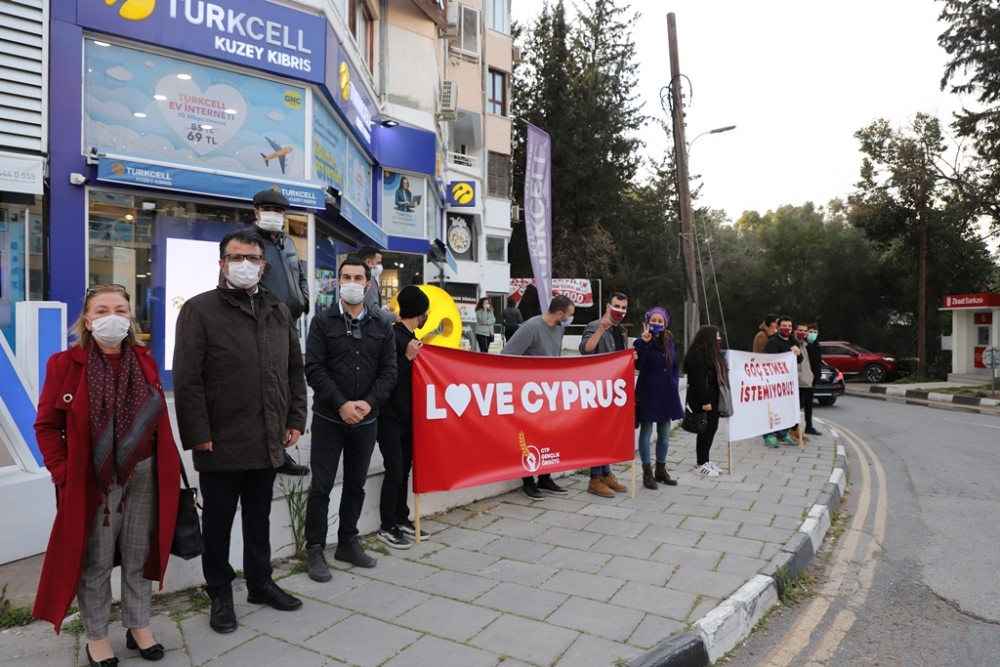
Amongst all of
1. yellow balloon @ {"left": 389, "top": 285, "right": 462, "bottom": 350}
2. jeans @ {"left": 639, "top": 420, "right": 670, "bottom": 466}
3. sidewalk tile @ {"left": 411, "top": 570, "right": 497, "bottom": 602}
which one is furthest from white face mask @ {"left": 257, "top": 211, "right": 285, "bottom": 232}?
jeans @ {"left": 639, "top": 420, "right": 670, "bottom": 466}

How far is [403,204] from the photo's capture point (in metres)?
18.2

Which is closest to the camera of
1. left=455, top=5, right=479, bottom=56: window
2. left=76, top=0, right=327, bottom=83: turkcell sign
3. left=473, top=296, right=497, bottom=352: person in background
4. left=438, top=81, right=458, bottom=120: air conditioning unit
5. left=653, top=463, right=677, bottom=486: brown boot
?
left=653, top=463, right=677, bottom=486: brown boot

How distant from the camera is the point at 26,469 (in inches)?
156

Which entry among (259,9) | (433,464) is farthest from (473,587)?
(259,9)

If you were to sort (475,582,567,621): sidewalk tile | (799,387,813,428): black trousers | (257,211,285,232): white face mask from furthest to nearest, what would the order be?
(799,387,813,428): black trousers
(257,211,285,232): white face mask
(475,582,567,621): sidewalk tile

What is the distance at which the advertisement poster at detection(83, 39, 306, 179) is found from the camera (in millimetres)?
8875

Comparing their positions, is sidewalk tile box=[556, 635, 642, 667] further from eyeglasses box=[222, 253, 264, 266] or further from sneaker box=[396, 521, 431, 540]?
eyeglasses box=[222, 253, 264, 266]

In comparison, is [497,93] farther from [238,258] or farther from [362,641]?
[362,641]

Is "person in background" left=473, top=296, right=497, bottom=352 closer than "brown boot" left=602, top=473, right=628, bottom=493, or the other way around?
"brown boot" left=602, top=473, right=628, bottom=493

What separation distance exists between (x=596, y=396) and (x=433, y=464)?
78.9 inches

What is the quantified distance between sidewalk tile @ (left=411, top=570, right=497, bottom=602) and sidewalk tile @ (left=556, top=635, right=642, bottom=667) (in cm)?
83

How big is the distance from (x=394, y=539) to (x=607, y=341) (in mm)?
3242

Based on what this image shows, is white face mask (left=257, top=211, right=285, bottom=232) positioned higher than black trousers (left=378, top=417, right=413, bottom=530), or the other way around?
white face mask (left=257, top=211, right=285, bottom=232)

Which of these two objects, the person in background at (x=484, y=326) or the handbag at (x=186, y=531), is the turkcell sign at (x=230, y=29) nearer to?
the person in background at (x=484, y=326)
